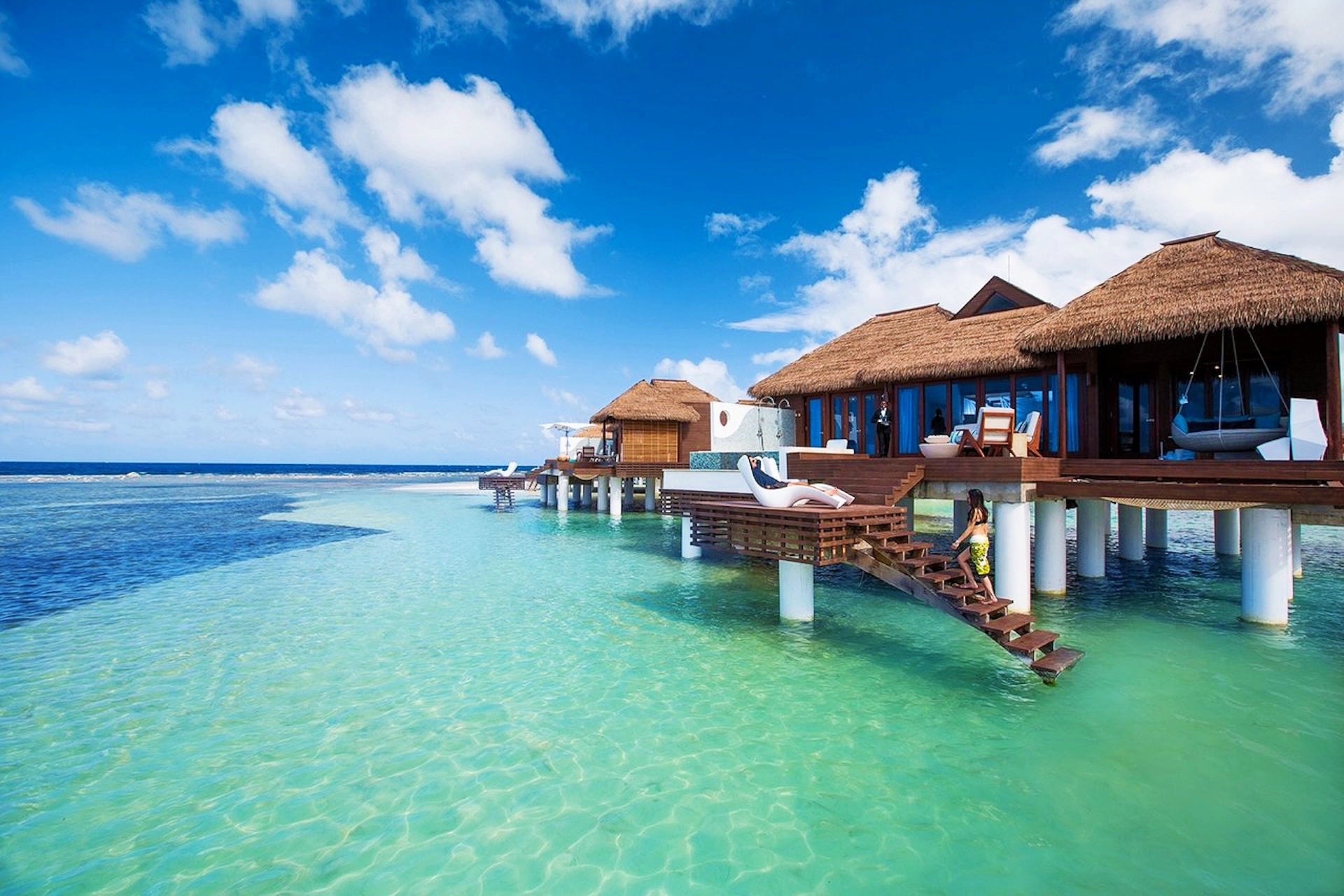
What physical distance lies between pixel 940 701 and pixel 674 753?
3.34 m

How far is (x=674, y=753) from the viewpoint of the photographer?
247 inches

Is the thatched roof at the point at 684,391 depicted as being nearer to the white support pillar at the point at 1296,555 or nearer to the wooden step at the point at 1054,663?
the white support pillar at the point at 1296,555

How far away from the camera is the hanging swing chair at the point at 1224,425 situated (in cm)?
1088

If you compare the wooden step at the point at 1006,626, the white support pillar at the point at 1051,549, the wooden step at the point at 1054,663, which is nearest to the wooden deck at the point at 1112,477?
the white support pillar at the point at 1051,549

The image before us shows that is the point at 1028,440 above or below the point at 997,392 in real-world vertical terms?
below

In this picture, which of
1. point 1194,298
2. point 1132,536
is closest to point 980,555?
point 1194,298

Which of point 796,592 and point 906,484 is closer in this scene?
point 796,592

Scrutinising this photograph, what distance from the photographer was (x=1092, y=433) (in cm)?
1442

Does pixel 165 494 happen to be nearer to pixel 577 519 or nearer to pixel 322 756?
pixel 577 519

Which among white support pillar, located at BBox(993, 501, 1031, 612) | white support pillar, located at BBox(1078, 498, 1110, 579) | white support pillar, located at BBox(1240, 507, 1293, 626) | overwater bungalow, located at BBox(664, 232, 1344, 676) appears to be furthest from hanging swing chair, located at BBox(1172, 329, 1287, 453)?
white support pillar, located at BBox(993, 501, 1031, 612)

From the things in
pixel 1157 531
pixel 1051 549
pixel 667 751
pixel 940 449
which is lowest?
pixel 667 751

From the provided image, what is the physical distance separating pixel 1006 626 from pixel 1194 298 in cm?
802

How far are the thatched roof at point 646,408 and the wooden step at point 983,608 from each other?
23.1 metres

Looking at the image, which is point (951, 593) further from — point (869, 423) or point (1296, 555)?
point (1296, 555)
